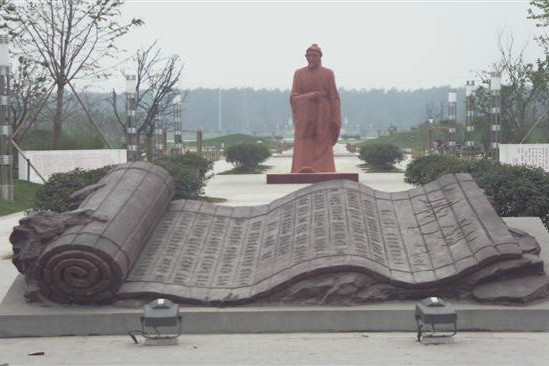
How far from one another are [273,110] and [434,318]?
12437cm

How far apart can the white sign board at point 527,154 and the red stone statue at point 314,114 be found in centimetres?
526

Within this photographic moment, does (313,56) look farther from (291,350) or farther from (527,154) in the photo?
(291,350)

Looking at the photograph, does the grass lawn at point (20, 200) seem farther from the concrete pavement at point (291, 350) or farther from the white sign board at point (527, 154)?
the concrete pavement at point (291, 350)

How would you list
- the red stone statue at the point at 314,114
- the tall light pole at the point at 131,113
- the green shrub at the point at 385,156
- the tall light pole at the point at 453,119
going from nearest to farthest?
the red stone statue at the point at 314,114 < the tall light pole at the point at 131,113 < the green shrub at the point at 385,156 < the tall light pole at the point at 453,119

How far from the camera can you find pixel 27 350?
595cm

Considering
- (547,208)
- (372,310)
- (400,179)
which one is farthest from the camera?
(400,179)

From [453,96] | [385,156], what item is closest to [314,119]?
[385,156]

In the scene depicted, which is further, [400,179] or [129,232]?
[400,179]

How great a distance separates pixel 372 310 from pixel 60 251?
76.1 inches

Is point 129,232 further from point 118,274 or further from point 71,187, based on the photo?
point 71,187

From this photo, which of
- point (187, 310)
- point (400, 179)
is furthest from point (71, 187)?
point (400, 179)

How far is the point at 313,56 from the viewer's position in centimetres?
1738

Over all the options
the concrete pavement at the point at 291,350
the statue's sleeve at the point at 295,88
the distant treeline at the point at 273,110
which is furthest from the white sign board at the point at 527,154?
the distant treeline at the point at 273,110

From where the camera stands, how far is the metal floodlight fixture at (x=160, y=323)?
5.85 metres
